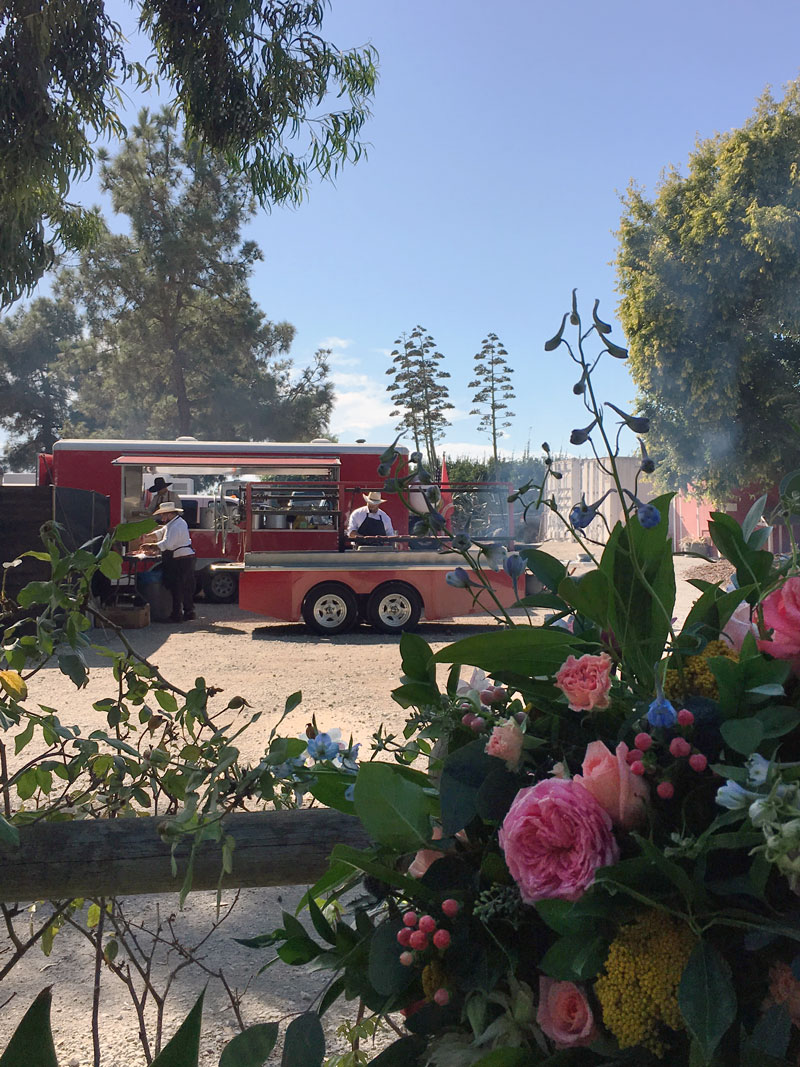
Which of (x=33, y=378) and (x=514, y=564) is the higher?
(x=33, y=378)

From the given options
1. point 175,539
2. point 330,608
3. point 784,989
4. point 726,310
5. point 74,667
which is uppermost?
point 726,310

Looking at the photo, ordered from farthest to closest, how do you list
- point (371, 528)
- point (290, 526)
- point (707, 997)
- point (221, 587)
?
point (221, 587) → point (290, 526) → point (371, 528) → point (707, 997)

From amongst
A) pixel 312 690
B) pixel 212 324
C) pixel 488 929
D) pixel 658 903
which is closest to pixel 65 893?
pixel 488 929

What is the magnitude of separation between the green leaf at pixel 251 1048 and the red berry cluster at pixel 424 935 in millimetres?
145

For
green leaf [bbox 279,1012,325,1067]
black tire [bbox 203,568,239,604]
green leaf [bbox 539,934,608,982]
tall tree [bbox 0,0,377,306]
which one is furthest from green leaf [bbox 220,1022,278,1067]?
black tire [bbox 203,568,239,604]

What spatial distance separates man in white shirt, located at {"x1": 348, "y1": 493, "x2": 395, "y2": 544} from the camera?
39.0 ft

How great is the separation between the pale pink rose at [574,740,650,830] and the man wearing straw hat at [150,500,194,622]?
36.0 ft

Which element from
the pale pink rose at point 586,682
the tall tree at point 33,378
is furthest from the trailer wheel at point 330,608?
the tall tree at point 33,378

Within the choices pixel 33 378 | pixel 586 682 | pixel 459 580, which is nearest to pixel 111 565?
pixel 459 580

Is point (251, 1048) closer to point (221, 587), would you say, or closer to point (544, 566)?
point (544, 566)

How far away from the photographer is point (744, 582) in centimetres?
81

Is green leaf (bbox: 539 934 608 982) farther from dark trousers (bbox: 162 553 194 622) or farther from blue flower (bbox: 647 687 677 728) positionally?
→ dark trousers (bbox: 162 553 194 622)

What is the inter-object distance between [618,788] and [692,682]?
0.12 m

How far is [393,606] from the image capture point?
36.4 ft
